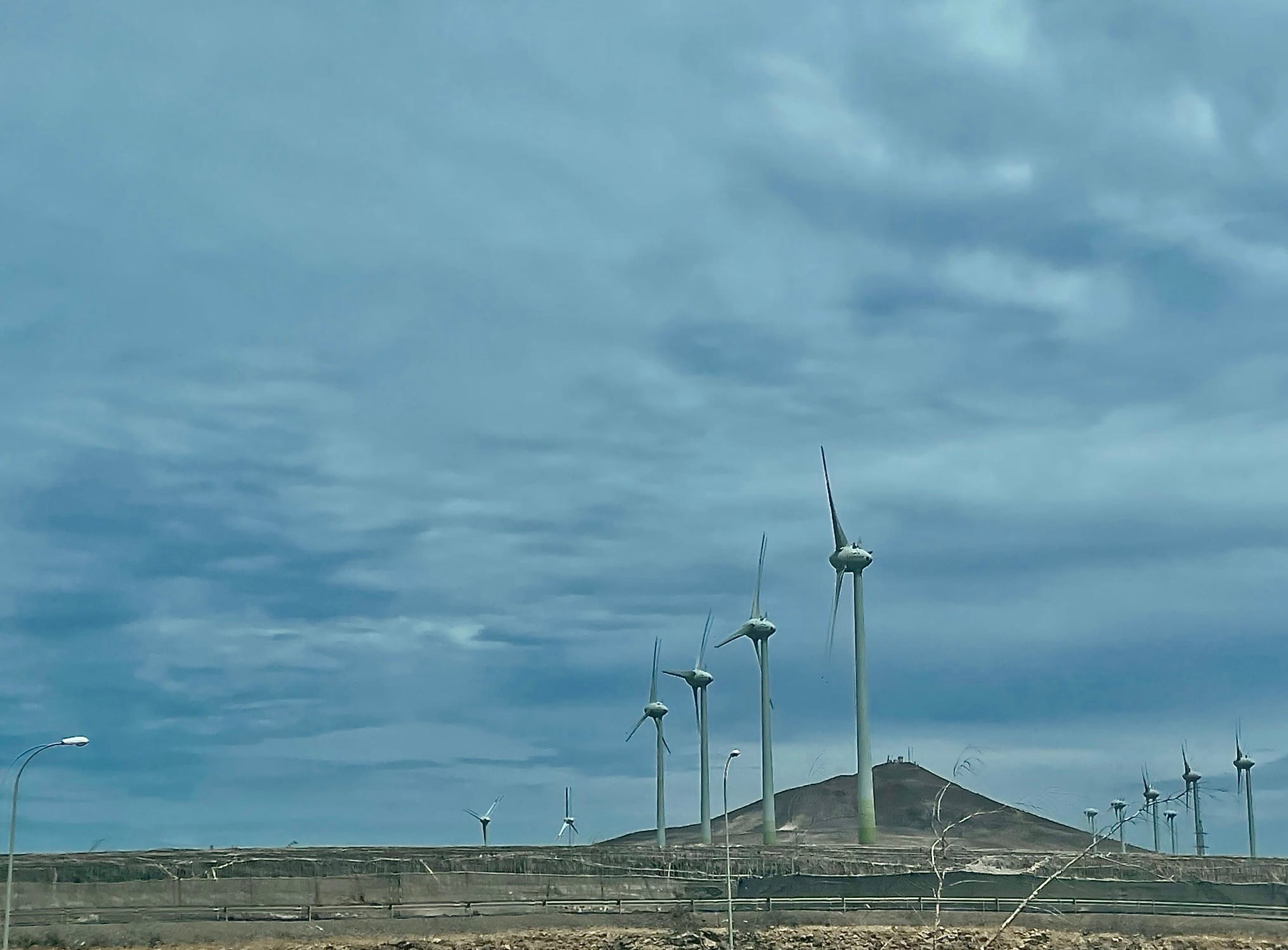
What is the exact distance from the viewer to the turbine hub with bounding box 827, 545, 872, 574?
457ft

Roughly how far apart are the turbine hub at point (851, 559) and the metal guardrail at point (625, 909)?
174 ft

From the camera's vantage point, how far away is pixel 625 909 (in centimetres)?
8188

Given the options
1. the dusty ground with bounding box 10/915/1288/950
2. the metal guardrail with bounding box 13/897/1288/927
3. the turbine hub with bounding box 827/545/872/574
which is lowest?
the dusty ground with bounding box 10/915/1288/950

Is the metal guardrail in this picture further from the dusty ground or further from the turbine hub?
the turbine hub

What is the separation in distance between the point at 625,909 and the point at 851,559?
2472 inches

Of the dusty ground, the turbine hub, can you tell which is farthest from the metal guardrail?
the turbine hub

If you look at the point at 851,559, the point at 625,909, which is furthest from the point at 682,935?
the point at 851,559

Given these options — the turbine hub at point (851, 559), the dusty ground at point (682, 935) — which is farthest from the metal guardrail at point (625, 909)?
the turbine hub at point (851, 559)

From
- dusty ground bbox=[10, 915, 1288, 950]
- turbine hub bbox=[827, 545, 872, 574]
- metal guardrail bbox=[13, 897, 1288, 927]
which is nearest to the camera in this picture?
dusty ground bbox=[10, 915, 1288, 950]

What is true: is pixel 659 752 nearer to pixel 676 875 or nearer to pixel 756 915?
pixel 676 875

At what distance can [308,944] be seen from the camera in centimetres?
7162

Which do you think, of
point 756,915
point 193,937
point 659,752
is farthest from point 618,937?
point 659,752

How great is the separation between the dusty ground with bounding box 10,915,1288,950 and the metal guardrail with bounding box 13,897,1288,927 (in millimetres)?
1029

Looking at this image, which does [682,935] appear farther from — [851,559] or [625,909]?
[851,559]
